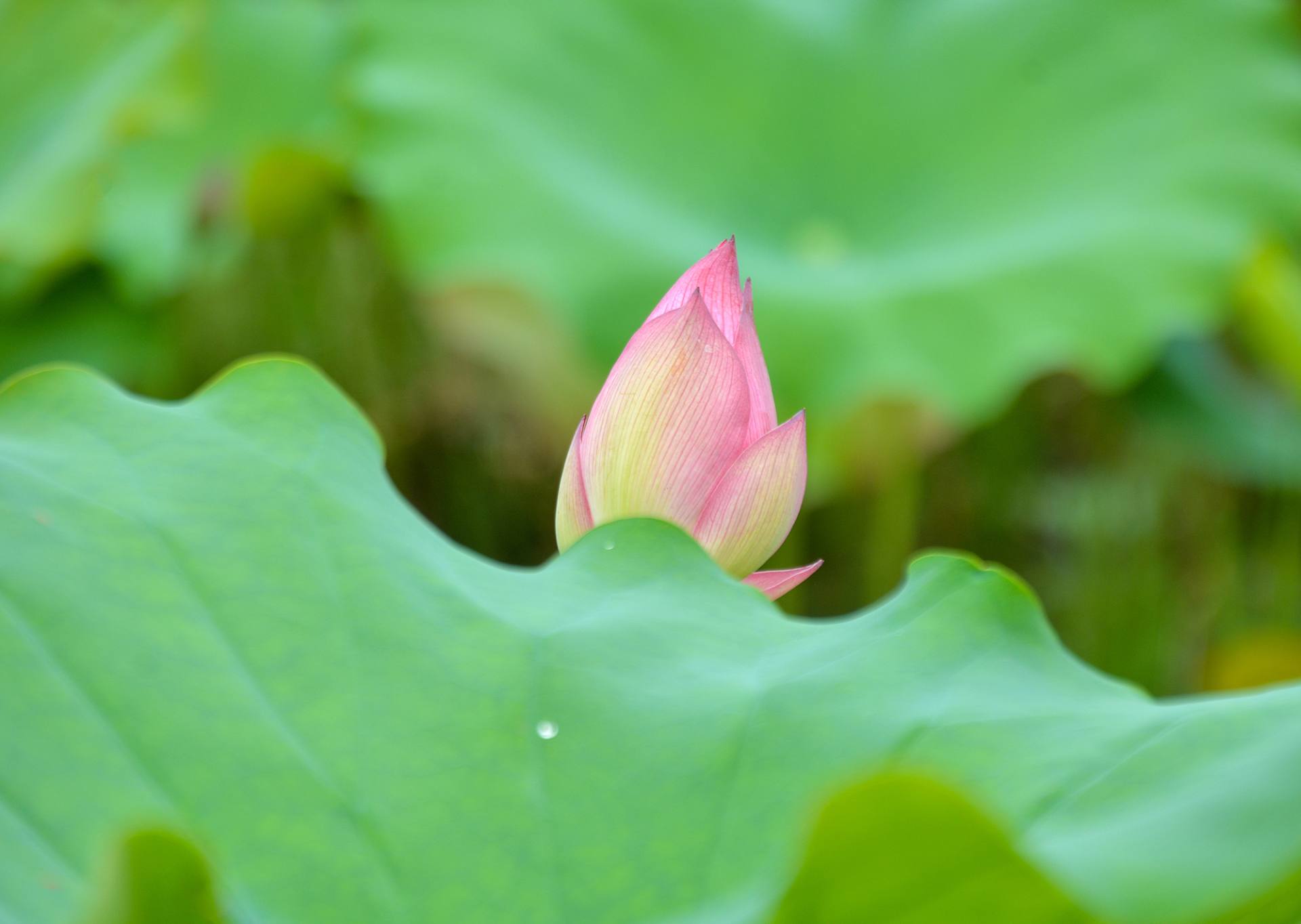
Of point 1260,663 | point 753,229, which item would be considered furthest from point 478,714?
point 1260,663

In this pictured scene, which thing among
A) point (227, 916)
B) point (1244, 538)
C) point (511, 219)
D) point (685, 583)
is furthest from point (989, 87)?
point (227, 916)

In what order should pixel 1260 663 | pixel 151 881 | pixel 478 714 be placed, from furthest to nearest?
1. pixel 1260 663
2. pixel 478 714
3. pixel 151 881

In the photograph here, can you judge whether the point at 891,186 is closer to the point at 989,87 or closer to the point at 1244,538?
the point at 989,87

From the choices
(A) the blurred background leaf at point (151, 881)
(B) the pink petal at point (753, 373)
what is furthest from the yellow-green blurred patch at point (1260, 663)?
(A) the blurred background leaf at point (151, 881)

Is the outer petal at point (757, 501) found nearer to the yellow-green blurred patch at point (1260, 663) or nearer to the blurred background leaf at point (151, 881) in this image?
the blurred background leaf at point (151, 881)

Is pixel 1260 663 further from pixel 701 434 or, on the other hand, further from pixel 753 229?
pixel 701 434

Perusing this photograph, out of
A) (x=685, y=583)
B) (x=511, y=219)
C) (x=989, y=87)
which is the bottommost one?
(x=685, y=583)
